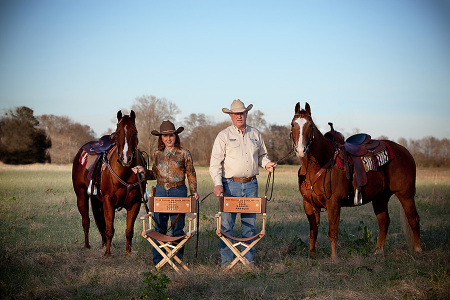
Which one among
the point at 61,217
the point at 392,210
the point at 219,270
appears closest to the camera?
the point at 219,270

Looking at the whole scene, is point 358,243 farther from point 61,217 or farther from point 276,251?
point 61,217

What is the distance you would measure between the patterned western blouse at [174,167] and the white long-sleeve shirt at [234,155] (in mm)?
369

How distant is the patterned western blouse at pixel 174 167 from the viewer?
5.99 meters

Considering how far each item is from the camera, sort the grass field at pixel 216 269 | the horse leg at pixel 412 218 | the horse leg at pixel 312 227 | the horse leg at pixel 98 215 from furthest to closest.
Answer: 1. the horse leg at pixel 98 215
2. the horse leg at pixel 412 218
3. the horse leg at pixel 312 227
4. the grass field at pixel 216 269

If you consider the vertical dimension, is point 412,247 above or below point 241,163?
below

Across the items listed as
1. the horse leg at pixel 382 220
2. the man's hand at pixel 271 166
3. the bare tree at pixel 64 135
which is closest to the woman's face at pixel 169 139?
the man's hand at pixel 271 166

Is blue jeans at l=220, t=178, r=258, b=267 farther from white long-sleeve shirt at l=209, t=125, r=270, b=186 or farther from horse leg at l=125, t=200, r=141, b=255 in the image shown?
horse leg at l=125, t=200, r=141, b=255

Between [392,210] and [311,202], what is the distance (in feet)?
21.8

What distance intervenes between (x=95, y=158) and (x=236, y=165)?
9.34ft

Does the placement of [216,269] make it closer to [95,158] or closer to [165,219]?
[165,219]

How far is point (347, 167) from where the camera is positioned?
252 inches

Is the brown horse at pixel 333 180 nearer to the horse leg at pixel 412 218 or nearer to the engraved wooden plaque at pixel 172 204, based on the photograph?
the horse leg at pixel 412 218

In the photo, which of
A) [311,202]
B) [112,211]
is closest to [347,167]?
[311,202]

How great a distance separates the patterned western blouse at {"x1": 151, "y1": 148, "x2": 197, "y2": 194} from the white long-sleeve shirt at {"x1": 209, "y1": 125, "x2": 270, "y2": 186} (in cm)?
37
